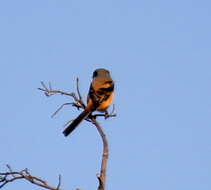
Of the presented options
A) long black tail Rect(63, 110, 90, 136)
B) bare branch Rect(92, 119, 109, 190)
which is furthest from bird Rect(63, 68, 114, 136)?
bare branch Rect(92, 119, 109, 190)

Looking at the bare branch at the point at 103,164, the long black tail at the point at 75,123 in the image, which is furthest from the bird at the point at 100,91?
the bare branch at the point at 103,164

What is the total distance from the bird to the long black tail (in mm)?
251

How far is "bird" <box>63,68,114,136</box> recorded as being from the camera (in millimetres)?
9174

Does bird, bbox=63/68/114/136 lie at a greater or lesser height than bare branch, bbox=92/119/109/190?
greater

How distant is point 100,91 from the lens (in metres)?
9.80

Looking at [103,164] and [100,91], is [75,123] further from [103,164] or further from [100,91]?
[103,164]

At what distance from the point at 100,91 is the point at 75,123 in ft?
6.74

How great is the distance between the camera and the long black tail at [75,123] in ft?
24.9

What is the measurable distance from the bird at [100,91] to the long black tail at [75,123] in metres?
0.25

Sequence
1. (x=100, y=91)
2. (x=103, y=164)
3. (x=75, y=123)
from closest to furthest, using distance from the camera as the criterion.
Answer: (x=103, y=164) < (x=75, y=123) < (x=100, y=91)

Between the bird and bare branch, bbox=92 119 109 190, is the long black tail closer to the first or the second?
the bird

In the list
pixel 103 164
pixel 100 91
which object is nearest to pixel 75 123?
pixel 100 91

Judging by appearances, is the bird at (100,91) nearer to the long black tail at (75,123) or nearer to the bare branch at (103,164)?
the long black tail at (75,123)


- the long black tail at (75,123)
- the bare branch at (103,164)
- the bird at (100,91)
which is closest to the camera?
the bare branch at (103,164)
